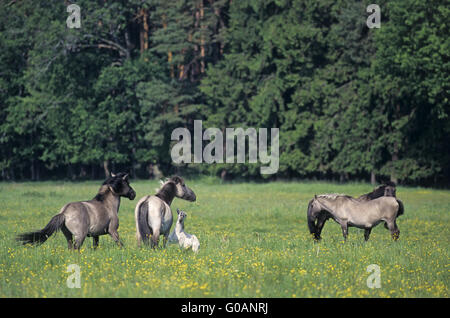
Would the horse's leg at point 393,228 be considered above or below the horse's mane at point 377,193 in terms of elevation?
below

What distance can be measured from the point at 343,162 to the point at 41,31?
86.8 feet

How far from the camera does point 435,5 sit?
3775cm

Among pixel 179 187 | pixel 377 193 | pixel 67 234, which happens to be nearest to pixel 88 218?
pixel 67 234

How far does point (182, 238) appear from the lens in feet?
47.8

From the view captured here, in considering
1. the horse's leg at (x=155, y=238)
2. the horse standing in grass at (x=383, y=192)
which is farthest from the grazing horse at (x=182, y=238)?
the horse standing in grass at (x=383, y=192)

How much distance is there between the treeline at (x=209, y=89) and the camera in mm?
43188

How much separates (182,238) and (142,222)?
990 millimetres

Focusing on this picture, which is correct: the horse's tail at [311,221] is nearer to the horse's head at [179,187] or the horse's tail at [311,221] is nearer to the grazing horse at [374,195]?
the grazing horse at [374,195]

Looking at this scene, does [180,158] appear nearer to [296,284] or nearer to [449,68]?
[449,68]

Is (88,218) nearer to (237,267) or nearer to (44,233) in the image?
(44,233)

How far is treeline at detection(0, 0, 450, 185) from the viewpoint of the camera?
142 feet

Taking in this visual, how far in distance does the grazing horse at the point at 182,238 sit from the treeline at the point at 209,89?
27723 millimetres

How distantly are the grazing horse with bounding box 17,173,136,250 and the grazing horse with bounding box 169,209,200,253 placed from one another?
125cm

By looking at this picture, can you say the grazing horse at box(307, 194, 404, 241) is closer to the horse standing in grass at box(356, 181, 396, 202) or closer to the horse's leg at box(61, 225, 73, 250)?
the horse standing in grass at box(356, 181, 396, 202)
